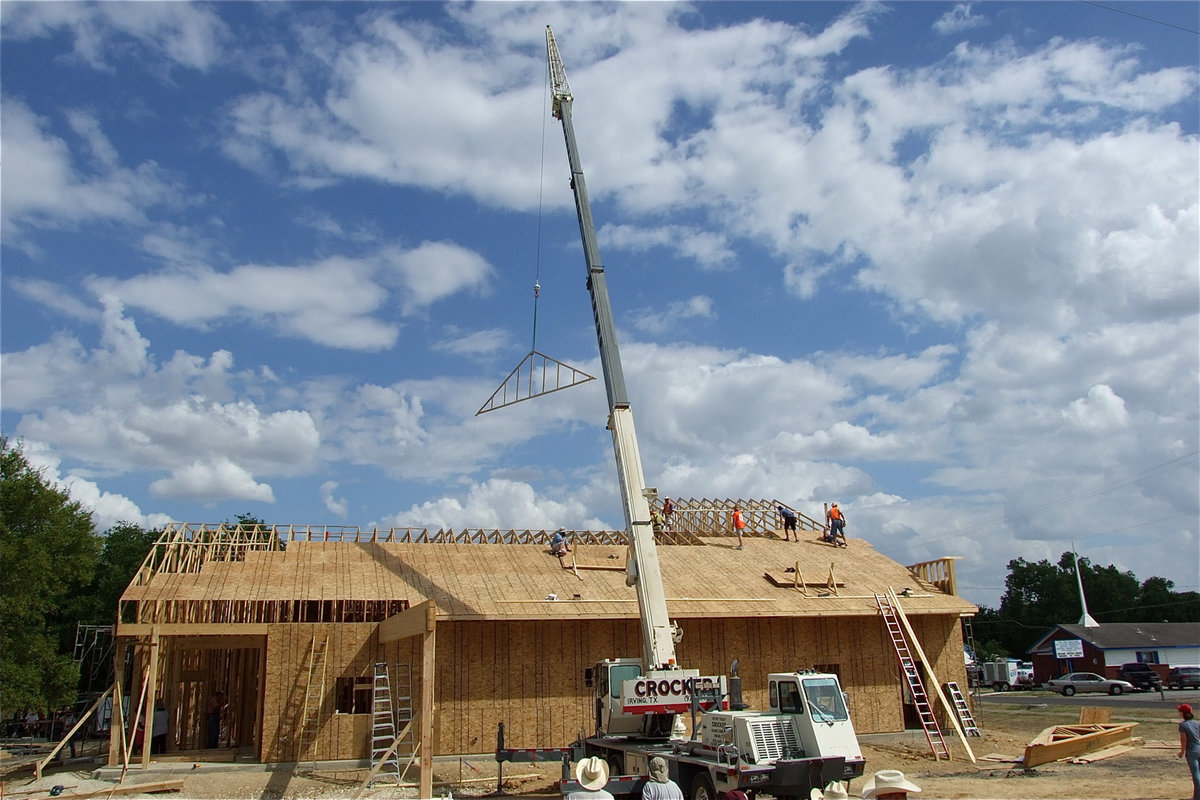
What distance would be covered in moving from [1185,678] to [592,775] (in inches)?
1818

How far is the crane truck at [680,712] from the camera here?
12586mm

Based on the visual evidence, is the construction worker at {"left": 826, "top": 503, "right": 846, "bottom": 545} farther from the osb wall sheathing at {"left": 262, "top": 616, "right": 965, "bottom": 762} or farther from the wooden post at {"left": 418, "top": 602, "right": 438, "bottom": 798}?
the wooden post at {"left": 418, "top": 602, "right": 438, "bottom": 798}

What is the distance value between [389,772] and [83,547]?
57.4ft

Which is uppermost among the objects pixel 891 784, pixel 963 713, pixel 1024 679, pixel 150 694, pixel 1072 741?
pixel 150 694

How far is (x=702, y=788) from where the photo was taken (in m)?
13.0

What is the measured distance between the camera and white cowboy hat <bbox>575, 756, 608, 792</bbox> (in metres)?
10.8

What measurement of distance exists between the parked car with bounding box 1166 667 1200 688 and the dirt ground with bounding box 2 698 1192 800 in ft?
90.4

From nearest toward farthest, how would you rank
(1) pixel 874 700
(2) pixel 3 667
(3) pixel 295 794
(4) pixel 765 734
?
(4) pixel 765 734
(3) pixel 295 794
(1) pixel 874 700
(2) pixel 3 667

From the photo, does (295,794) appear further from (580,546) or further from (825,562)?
(825,562)

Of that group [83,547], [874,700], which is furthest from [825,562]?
[83,547]

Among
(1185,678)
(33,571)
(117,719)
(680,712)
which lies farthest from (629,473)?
(1185,678)

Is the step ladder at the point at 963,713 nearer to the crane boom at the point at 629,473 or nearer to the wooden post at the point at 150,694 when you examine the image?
the crane boom at the point at 629,473

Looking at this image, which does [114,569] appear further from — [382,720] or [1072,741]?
[1072,741]

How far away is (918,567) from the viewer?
2852 centimetres
